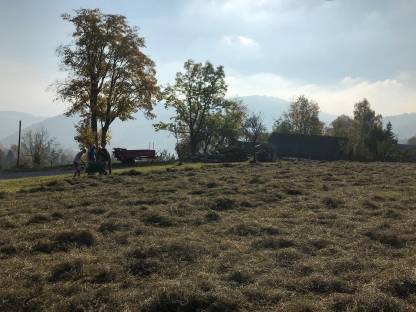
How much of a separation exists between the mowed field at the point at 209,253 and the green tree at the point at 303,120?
99399 millimetres

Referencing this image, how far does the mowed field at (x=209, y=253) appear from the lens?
23.5 feet

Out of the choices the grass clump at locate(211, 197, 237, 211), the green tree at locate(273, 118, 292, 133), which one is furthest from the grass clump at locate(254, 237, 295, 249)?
the green tree at locate(273, 118, 292, 133)

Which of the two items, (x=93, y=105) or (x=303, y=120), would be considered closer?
(x=93, y=105)

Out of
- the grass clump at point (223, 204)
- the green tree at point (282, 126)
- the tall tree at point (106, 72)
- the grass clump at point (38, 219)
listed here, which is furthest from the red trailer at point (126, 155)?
the green tree at point (282, 126)

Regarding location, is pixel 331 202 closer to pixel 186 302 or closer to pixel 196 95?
pixel 186 302

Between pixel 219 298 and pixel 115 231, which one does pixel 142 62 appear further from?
pixel 219 298

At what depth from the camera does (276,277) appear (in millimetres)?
8086

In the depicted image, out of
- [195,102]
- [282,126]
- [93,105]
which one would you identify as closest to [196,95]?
[195,102]

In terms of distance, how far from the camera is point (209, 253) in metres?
9.80

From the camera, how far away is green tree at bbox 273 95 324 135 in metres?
116

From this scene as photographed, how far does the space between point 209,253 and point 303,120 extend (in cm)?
11042

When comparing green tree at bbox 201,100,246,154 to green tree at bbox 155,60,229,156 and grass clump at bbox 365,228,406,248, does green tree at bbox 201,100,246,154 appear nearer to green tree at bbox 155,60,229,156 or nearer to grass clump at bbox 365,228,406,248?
green tree at bbox 155,60,229,156

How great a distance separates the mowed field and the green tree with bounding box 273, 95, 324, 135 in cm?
9940

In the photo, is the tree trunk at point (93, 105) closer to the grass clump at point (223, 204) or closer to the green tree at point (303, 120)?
the grass clump at point (223, 204)
